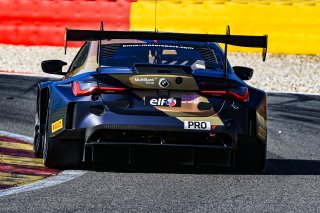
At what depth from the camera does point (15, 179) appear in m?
8.19

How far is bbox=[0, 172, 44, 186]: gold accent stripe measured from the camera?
799 centimetres

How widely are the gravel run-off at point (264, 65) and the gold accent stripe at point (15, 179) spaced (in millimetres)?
12449

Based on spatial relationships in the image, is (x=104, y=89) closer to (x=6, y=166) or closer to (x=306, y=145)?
(x=6, y=166)

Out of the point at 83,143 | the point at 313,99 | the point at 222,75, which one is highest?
the point at 222,75

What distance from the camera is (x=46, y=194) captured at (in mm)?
7355

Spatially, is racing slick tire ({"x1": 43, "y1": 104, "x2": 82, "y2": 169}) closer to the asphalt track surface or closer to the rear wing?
the asphalt track surface

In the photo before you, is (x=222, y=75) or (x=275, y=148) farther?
(x=275, y=148)

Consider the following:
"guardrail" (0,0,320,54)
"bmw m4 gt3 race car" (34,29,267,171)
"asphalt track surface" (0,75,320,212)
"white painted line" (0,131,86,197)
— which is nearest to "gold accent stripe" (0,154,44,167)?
"bmw m4 gt3 race car" (34,29,267,171)

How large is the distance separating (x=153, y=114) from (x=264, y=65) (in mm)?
15673

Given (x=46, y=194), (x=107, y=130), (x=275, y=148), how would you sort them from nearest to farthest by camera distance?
(x=46, y=194) < (x=107, y=130) < (x=275, y=148)

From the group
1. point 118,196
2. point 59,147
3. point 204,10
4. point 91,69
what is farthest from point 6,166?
point 204,10

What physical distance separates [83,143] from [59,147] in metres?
0.20

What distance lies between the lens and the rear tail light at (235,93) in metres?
8.55

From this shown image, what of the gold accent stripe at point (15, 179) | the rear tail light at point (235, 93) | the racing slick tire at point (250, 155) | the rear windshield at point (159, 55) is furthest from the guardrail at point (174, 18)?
the gold accent stripe at point (15, 179)
